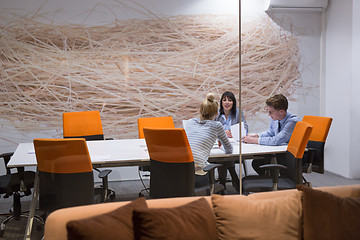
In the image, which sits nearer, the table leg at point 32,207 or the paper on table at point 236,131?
the table leg at point 32,207

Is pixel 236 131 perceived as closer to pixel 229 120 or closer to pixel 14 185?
pixel 229 120

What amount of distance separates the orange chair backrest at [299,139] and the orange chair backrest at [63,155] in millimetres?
1447

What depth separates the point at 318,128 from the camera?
2.72m

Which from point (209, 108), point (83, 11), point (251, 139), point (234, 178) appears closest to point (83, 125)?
point (83, 11)

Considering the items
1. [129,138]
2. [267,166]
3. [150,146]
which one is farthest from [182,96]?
[267,166]

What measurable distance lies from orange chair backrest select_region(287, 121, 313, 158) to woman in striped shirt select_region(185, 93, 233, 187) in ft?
1.54

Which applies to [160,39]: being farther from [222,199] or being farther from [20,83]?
[222,199]

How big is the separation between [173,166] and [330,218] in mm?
1160

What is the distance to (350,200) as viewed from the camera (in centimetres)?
204

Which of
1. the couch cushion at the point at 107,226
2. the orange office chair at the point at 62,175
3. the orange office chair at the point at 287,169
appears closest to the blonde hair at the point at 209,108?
the orange office chair at the point at 287,169

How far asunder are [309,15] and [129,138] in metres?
1.97

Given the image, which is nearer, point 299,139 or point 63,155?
point 63,155

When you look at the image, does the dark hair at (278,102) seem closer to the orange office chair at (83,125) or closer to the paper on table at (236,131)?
the paper on table at (236,131)

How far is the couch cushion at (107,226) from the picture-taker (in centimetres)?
165
